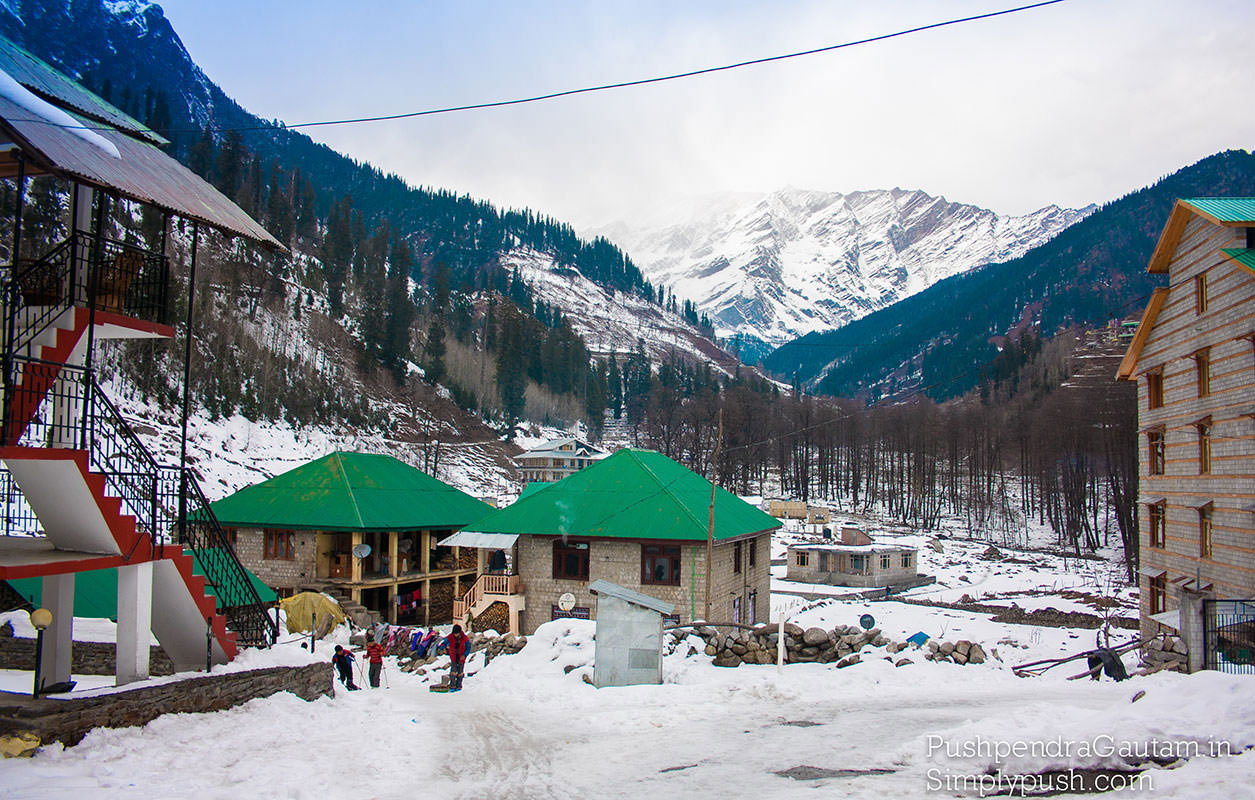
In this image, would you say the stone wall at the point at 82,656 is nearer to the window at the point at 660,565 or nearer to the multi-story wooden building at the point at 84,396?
the multi-story wooden building at the point at 84,396

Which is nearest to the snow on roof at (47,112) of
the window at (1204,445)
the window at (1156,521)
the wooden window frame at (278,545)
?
the wooden window frame at (278,545)

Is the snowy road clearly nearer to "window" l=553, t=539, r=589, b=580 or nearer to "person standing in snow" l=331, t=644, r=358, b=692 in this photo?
"person standing in snow" l=331, t=644, r=358, b=692

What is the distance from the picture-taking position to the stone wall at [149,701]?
9.12 metres

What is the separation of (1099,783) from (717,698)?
24.0 ft

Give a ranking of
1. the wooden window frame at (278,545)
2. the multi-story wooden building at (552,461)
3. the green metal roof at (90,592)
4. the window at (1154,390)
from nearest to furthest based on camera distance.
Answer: the green metal roof at (90,592)
the window at (1154,390)
the wooden window frame at (278,545)
the multi-story wooden building at (552,461)

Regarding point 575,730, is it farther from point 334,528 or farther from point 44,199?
point 44,199

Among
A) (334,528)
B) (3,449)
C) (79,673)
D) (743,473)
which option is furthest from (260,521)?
(743,473)

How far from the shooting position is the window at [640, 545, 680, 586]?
28109 mm

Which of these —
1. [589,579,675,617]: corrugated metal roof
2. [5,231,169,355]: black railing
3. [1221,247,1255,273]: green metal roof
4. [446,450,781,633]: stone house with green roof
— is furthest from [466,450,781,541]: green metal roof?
[5,231,169,355]: black railing

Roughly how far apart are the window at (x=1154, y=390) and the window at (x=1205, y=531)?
4190mm

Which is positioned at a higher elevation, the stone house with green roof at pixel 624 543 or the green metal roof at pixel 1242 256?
the green metal roof at pixel 1242 256

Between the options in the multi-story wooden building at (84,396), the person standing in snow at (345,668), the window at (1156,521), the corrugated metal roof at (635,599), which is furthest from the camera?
the window at (1156,521)

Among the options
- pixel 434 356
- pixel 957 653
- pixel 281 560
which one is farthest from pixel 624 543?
pixel 434 356

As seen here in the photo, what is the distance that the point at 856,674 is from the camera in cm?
1611
